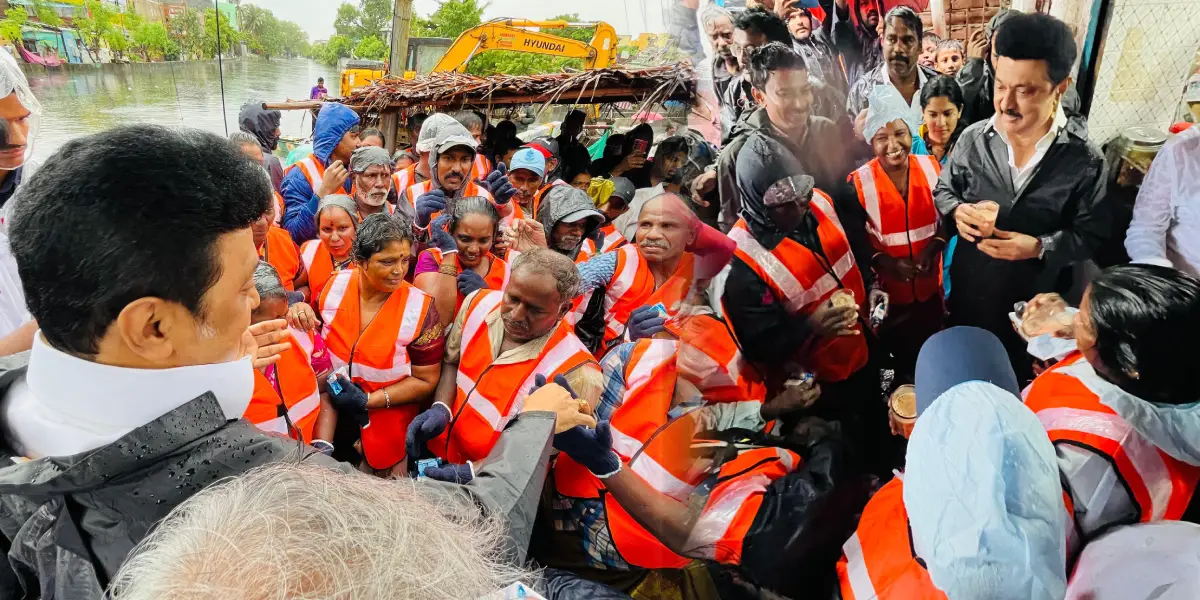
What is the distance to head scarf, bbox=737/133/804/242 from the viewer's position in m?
1.15

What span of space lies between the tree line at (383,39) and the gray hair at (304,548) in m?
3.61

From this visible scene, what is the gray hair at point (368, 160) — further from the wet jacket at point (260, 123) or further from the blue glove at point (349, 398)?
the wet jacket at point (260, 123)

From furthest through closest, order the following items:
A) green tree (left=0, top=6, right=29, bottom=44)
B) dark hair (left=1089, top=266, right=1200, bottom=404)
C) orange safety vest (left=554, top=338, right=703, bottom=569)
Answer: green tree (left=0, top=6, right=29, bottom=44), orange safety vest (left=554, top=338, right=703, bottom=569), dark hair (left=1089, top=266, right=1200, bottom=404)

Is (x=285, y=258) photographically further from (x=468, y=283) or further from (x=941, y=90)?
(x=941, y=90)

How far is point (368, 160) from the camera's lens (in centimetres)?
370

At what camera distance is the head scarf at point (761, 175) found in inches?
45.2

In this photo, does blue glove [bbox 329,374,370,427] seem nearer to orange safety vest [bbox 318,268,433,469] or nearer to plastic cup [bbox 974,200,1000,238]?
orange safety vest [bbox 318,268,433,469]

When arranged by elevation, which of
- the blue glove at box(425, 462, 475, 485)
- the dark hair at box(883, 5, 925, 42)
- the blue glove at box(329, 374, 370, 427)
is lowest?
the blue glove at box(329, 374, 370, 427)

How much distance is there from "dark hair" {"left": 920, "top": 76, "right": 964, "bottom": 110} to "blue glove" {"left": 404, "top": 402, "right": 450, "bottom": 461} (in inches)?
67.9

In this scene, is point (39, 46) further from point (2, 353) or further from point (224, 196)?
point (224, 196)

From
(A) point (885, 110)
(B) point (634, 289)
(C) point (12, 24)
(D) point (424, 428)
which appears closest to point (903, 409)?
(A) point (885, 110)

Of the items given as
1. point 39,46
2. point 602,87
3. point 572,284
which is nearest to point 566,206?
point 602,87

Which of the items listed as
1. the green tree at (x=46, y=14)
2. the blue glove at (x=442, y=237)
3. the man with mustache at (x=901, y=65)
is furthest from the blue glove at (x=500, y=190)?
the green tree at (x=46, y=14)

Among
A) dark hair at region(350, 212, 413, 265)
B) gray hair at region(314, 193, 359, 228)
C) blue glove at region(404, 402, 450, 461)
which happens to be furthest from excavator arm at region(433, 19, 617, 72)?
blue glove at region(404, 402, 450, 461)
